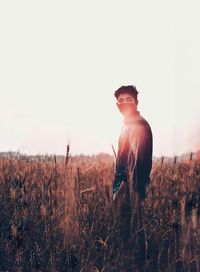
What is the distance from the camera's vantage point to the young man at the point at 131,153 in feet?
11.4

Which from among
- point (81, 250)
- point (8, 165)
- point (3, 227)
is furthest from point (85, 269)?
point (8, 165)

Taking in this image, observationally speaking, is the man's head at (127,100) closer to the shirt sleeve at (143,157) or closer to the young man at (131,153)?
the young man at (131,153)

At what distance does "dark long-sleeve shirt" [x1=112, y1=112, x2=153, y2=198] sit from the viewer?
3603 mm

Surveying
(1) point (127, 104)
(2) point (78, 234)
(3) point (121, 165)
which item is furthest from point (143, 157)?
(2) point (78, 234)

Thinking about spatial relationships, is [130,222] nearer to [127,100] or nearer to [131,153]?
[131,153]

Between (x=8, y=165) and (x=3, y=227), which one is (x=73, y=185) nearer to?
(x=3, y=227)

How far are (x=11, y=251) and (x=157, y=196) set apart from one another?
5.19 feet

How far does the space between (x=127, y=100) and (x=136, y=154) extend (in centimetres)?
49

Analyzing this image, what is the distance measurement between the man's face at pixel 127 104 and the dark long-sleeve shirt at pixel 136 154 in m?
0.09

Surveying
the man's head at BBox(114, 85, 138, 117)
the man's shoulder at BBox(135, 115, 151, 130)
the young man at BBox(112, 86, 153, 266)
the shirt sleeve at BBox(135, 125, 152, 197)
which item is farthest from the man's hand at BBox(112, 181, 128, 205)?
the man's head at BBox(114, 85, 138, 117)

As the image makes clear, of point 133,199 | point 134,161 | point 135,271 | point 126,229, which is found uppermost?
point 134,161

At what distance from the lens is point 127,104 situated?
3.79m

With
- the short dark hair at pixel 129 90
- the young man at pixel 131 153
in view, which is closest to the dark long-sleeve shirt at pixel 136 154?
the young man at pixel 131 153

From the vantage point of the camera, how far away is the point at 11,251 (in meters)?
3.12
